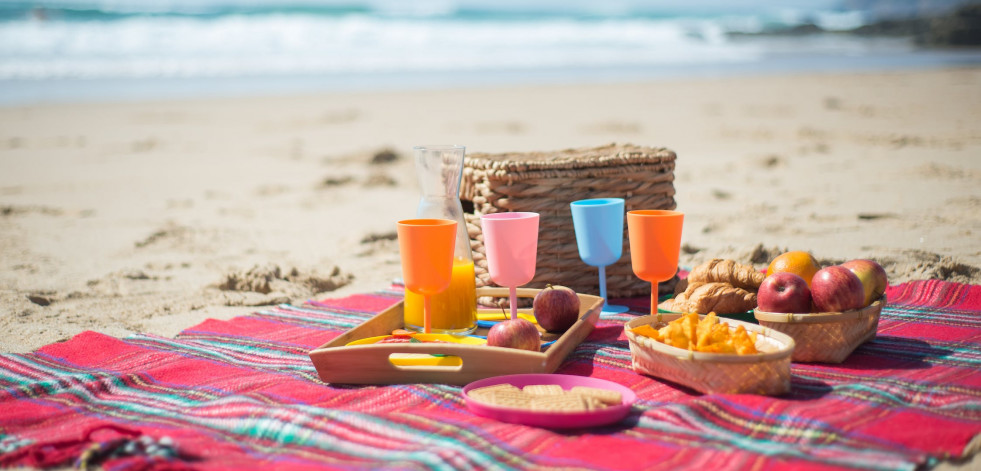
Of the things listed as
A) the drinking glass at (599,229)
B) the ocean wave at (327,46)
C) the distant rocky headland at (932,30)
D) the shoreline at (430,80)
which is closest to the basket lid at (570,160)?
the drinking glass at (599,229)

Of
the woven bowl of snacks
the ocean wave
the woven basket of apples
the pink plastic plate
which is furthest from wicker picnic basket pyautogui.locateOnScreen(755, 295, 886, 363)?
the ocean wave

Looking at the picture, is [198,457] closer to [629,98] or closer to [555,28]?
[629,98]

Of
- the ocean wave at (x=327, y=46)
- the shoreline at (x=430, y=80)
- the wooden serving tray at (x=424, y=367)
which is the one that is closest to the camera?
the wooden serving tray at (x=424, y=367)

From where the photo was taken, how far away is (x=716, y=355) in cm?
195

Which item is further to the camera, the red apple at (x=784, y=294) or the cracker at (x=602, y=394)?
the red apple at (x=784, y=294)

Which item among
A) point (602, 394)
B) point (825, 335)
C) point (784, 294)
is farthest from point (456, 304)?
point (825, 335)

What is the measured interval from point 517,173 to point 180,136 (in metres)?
6.58

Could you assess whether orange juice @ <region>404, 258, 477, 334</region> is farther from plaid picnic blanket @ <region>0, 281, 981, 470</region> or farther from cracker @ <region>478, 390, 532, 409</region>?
cracker @ <region>478, 390, 532, 409</region>

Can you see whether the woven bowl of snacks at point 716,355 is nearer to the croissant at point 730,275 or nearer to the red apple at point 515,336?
the red apple at point 515,336

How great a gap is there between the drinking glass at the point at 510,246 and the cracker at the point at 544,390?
0.41 m

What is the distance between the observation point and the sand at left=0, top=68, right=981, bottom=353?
11.8ft

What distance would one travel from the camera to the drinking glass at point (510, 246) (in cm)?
231

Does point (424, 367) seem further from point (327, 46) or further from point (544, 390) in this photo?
point (327, 46)

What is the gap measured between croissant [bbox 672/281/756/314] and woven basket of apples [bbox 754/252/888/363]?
23cm
